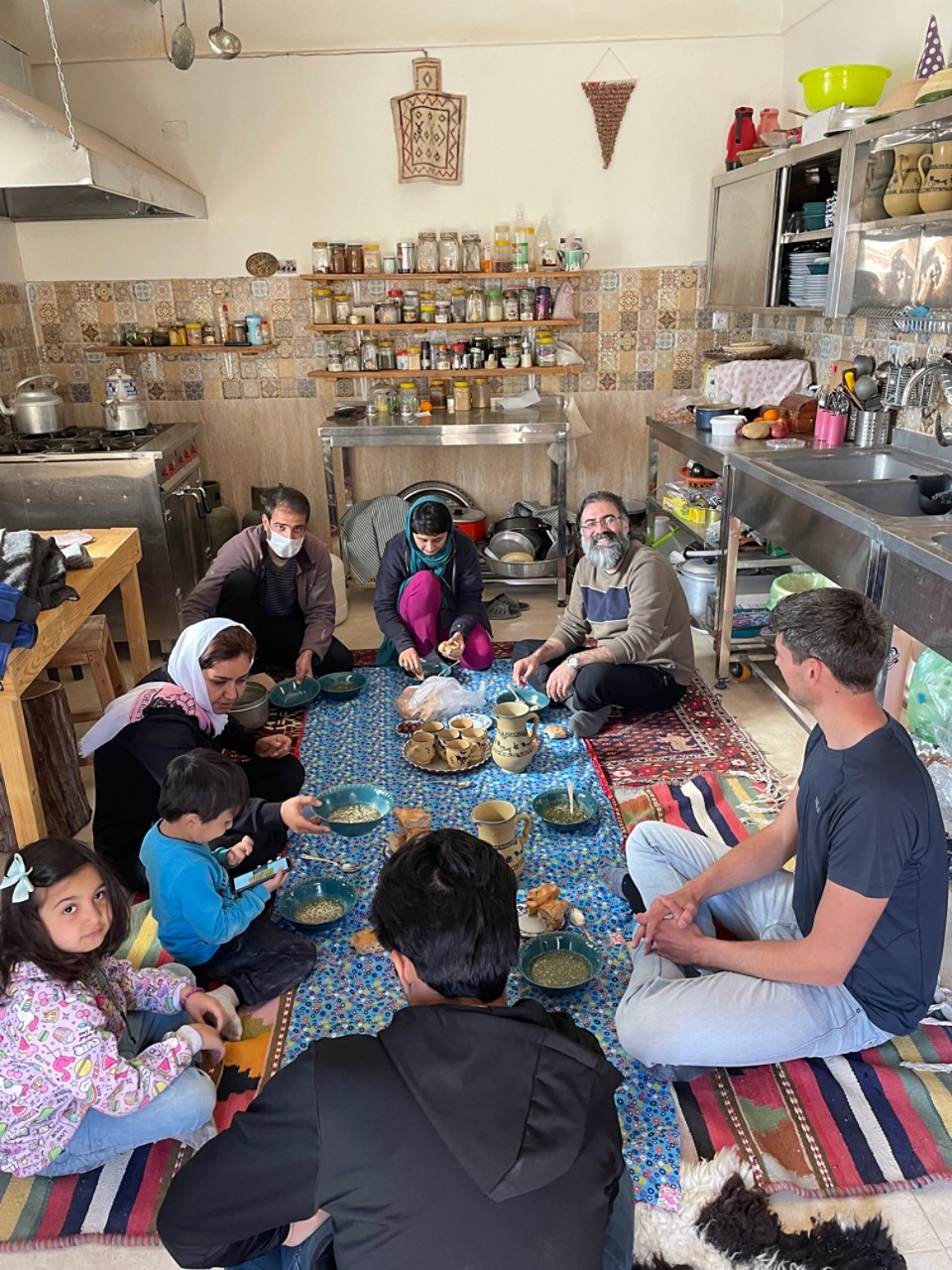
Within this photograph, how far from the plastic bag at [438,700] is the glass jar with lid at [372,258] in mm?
2730

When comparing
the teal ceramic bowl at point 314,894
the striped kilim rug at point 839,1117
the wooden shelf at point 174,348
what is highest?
the wooden shelf at point 174,348

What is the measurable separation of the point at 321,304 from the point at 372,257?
380 millimetres

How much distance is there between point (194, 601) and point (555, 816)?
5.75 ft

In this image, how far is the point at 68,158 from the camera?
313cm

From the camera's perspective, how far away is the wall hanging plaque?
4844mm

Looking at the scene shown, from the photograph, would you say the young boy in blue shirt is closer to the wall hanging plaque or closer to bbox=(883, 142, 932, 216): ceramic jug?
bbox=(883, 142, 932, 216): ceramic jug

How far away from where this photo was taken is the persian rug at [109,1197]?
161cm

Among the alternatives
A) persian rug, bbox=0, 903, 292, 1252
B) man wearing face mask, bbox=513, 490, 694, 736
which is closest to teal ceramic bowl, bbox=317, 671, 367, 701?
man wearing face mask, bbox=513, 490, 694, 736

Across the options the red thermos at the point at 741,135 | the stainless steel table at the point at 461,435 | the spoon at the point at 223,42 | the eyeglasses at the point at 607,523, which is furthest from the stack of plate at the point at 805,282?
the spoon at the point at 223,42

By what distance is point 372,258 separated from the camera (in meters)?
5.07

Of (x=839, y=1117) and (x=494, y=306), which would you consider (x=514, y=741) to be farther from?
(x=494, y=306)

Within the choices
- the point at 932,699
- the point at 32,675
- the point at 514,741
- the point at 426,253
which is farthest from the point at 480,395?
the point at 32,675

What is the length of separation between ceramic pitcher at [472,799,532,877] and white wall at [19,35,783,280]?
12.4 ft

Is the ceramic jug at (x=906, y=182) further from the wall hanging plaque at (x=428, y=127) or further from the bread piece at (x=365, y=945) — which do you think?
the bread piece at (x=365, y=945)
